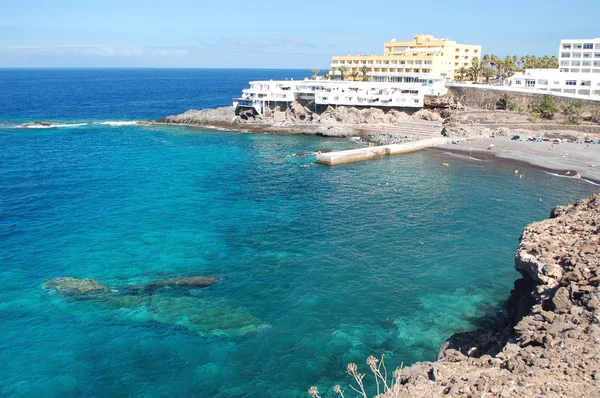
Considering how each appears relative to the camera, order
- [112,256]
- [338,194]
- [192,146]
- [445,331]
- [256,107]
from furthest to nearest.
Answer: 1. [256,107]
2. [192,146]
3. [338,194]
4. [112,256]
5. [445,331]

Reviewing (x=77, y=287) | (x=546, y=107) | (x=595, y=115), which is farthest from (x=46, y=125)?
→ (x=595, y=115)

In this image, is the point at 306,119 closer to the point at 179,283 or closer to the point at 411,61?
the point at 411,61

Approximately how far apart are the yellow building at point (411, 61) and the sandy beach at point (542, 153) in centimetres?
3149

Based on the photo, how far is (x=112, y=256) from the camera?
40031 mm

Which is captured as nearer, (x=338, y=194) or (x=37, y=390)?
(x=37, y=390)

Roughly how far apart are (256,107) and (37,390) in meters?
90.3

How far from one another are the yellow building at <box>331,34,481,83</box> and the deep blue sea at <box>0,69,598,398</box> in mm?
50108

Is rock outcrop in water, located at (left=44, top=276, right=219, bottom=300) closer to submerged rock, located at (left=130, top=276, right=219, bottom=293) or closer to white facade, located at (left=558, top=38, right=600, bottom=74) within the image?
submerged rock, located at (left=130, top=276, right=219, bottom=293)

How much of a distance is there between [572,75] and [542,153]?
35504 millimetres

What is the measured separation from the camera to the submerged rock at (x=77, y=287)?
3384 cm

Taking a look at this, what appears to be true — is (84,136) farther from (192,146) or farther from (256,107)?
(256,107)

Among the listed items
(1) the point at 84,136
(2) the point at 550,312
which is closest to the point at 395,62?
(1) the point at 84,136

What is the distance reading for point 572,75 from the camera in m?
99.7

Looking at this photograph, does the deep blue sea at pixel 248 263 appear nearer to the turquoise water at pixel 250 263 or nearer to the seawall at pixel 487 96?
the turquoise water at pixel 250 263
